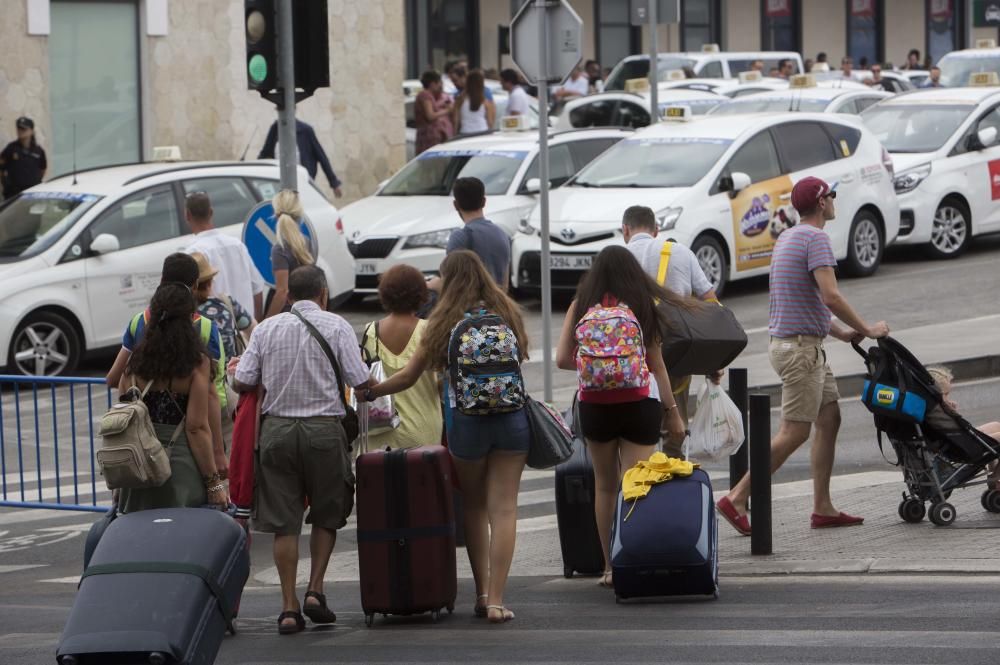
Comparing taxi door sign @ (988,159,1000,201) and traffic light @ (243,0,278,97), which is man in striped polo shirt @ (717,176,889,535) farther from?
taxi door sign @ (988,159,1000,201)

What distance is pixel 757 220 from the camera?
18438 millimetres

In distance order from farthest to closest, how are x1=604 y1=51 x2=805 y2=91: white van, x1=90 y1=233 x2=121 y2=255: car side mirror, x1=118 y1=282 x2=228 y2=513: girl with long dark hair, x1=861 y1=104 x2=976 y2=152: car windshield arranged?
x1=604 y1=51 x2=805 y2=91: white van → x1=861 y1=104 x2=976 y2=152: car windshield → x1=90 y1=233 x2=121 y2=255: car side mirror → x1=118 y1=282 x2=228 y2=513: girl with long dark hair

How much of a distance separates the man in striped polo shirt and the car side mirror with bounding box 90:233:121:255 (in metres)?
7.68

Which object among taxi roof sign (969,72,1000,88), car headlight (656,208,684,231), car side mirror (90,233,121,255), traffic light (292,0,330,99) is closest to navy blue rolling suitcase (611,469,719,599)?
traffic light (292,0,330,99)

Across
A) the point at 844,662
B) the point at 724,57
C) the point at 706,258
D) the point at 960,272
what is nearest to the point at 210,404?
the point at 844,662

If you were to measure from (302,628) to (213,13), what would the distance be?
60.8ft

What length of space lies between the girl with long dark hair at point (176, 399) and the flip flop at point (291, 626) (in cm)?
62

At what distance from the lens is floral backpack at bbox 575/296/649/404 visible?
8203mm

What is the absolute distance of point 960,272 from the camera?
19875 millimetres

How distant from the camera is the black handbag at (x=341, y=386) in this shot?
26.0 feet

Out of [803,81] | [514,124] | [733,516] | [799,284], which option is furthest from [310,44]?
[803,81]

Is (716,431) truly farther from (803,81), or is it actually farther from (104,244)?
(803,81)

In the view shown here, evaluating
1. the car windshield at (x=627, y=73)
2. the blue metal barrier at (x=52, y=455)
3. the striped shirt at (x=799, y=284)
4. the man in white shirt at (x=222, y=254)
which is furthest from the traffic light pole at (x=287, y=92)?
the car windshield at (x=627, y=73)

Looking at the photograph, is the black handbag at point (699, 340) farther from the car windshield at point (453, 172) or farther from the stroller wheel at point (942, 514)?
the car windshield at point (453, 172)
